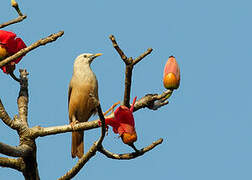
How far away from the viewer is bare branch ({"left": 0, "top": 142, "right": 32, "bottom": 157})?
446 cm

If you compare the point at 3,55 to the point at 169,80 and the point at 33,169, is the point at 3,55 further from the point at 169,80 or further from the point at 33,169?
the point at 169,80

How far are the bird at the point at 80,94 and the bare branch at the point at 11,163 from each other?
3.50 m

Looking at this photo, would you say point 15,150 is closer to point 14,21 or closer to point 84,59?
point 14,21

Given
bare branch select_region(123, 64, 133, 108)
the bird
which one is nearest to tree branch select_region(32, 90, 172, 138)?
bare branch select_region(123, 64, 133, 108)

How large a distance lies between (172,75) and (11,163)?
1911 mm

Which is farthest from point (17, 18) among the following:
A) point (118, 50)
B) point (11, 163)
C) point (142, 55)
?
point (142, 55)

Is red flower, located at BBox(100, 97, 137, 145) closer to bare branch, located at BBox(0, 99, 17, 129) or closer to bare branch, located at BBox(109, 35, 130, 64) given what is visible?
bare branch, located at BBox(109, 35, 130, 64)

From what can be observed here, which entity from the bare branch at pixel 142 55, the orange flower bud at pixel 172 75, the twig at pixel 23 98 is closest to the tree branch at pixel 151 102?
the orange flower bud at pixel 172 75

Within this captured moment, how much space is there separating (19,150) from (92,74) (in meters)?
4.13

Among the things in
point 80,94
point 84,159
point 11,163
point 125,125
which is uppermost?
point 125,125

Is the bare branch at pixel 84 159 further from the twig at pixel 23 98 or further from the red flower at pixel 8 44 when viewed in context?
the red flower at pixel 8 44

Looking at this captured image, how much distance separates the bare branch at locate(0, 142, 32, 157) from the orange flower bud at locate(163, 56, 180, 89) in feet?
5.30

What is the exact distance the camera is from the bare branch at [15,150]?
446cm

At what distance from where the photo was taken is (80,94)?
8.76 meters
